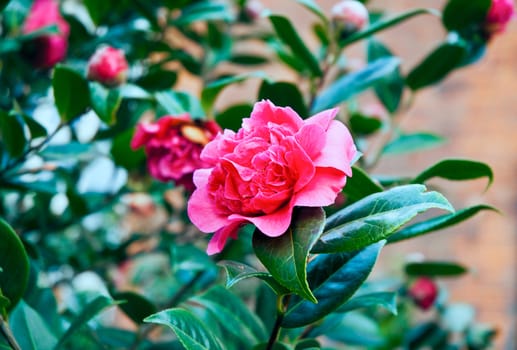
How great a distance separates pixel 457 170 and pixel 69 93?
0.47 m

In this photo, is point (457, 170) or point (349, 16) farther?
point (349, 16)

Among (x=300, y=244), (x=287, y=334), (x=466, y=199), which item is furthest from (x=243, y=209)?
(x=466, y=199)

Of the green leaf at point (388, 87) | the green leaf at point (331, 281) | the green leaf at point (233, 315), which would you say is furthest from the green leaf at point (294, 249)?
the green leaf at point (388, 87)

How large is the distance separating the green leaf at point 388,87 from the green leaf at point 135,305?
48 cm

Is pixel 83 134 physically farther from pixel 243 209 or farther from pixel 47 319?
pixel 243 209

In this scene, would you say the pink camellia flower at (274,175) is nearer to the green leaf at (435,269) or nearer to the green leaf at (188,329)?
the green leaf at (188,329)

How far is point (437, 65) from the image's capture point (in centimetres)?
90

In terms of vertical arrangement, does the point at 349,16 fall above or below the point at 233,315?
above

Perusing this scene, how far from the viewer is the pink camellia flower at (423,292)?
1213mm

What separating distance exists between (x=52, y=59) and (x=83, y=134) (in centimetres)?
14

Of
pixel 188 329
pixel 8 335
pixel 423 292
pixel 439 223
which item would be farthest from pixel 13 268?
pixel 423 292

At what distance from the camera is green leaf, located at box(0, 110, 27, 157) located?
734 mm

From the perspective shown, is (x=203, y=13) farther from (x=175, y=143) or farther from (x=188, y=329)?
(x=188, y=329)

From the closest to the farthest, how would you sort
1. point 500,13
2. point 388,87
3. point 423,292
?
point 500,13
point 388,87
point 423,292
